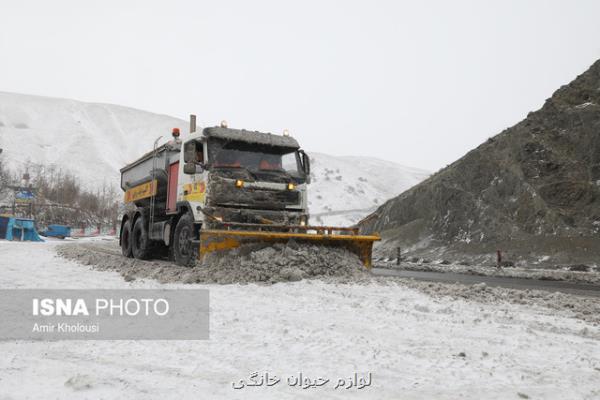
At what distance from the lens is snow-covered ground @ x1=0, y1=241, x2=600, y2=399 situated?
2.91m

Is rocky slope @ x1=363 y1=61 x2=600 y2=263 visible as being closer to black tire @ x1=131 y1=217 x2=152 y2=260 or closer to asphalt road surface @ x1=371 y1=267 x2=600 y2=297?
asphalt road surface @ x1=371 y1=267 x2=600 y2=297

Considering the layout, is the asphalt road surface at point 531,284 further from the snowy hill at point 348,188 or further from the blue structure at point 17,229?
the snowy hill at point 348,188

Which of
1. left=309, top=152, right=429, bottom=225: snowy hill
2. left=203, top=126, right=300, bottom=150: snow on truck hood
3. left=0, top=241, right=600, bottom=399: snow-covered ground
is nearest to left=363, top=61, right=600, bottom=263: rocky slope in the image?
left=203, top=126, right=300, bottom=150: snow on truck hood

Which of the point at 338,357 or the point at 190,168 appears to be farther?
the point at 190,168

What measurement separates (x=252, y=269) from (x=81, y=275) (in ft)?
10.3

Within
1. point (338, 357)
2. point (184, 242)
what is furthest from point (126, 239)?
point (338, 357)

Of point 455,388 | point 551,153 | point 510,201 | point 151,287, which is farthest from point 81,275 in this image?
point 551,153

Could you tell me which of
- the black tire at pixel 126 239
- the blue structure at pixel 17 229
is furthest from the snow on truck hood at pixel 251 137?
the blue structure at pixel 17 229

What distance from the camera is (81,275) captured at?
8680 millimetres

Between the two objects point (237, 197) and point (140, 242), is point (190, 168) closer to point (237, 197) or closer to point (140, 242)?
point (237, 197)

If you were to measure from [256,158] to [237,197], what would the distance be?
3.63ft

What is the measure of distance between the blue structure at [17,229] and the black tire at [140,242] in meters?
17.4

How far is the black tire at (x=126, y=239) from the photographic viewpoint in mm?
13438

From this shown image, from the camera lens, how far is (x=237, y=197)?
8.87 meters
